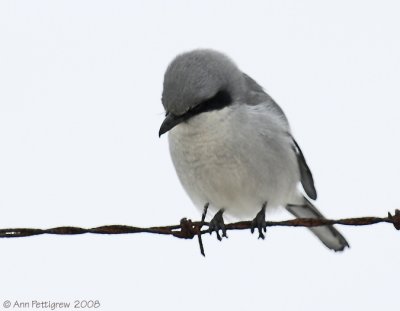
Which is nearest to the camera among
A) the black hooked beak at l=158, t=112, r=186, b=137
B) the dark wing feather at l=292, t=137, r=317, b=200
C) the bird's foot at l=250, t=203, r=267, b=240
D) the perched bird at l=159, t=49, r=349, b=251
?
the black hooked beak at l=158, t=112, r=186, b=137

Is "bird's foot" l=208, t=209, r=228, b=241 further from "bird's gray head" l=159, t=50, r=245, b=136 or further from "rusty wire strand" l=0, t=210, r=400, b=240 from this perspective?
"rusty wire strand" l=0, t=210, r=400, b=240

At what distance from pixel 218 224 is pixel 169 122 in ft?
3.16

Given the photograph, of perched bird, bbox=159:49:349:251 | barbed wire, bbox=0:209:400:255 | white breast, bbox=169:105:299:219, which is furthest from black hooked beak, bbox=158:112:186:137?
barbed wire, bbox=0:209:400:255

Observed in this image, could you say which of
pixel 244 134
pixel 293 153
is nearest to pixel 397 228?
pixel 244 134

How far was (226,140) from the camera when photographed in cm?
497

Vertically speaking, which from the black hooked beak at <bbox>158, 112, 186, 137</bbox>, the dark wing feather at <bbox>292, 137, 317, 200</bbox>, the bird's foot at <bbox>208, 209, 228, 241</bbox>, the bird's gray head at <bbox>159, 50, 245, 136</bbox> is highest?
the bird's gray head at <bbox>159, 50, 245, 136</bbox>

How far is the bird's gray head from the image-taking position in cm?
484

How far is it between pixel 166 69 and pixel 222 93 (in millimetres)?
428

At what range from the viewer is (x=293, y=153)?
559 centimetres

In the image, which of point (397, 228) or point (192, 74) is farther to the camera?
point (192, 74)

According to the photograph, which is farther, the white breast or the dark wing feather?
the dark wing feather

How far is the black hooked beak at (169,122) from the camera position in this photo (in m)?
4.80

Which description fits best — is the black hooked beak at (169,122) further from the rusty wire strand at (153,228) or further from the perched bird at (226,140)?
the rusty wire strand at (153,228)

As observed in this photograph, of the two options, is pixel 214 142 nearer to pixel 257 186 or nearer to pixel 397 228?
pixel 257 186
